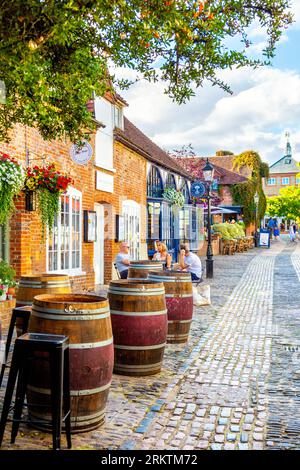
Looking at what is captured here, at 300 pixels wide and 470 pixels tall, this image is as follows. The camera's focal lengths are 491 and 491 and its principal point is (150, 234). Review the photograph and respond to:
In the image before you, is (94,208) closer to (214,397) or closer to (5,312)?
(5,312)

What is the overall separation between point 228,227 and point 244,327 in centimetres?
2303

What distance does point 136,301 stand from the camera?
547cm

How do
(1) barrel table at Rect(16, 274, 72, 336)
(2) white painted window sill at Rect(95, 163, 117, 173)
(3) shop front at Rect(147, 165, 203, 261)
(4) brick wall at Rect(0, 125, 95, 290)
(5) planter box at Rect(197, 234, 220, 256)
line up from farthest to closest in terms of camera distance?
(5) planter box at Rect(197, 234, 220, 256), (3) shop front at Rect(147, 165, 203, 261), (2) white painted window sill at Rect(95, 163, 117, 173), (4) brick wall at Rect(0, 125, 95, 290), (1) barrel table at Rect(16, 274, 72, 336)

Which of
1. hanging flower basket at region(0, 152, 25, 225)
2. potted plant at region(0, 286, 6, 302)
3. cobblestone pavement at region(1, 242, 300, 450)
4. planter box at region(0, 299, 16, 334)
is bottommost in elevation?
cobblestone pavement at region(1, 242, 300, 450)

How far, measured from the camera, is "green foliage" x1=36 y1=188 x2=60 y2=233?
8656mm

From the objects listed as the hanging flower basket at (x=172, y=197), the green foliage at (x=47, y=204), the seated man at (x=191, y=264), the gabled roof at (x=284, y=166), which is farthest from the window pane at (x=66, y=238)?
the gabled roof at (x=284, y=166)

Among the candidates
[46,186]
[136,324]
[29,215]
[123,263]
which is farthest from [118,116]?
[136,324]

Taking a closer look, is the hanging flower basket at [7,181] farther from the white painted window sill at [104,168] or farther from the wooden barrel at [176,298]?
the white painted window sill at [104,168]

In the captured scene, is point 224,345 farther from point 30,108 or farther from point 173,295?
point 30,108

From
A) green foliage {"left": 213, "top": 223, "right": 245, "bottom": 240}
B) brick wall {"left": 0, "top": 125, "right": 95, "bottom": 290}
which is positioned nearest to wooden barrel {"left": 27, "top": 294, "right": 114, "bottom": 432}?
brick wall {"left": 0, "top": 125, "right": 95, "bottom": 290}

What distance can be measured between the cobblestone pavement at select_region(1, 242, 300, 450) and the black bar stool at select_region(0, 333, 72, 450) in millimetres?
239

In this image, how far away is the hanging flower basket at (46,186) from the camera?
855cm

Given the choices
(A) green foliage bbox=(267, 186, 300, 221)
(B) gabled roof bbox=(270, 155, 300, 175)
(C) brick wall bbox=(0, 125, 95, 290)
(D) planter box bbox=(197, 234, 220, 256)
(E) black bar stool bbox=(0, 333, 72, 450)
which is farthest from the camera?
(B) gabled roof bbox=(270, 155, 300, 175)

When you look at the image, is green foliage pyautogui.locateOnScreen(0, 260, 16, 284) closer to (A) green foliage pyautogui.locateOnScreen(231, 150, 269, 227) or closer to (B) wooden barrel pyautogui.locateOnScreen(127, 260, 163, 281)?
(B) wooden barrel pyautogui.locateOnScreen(127, 260, 163, 281)
